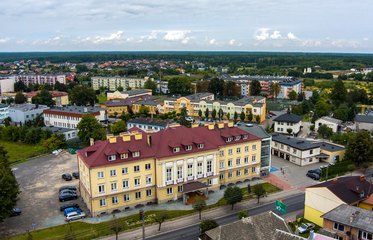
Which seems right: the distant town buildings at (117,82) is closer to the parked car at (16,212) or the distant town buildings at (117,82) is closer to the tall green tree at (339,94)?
the tall green tree at (339,94)

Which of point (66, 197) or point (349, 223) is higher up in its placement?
point (349, 223)

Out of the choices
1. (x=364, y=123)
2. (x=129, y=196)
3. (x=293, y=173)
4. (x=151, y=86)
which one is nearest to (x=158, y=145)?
(x=129, y=196)

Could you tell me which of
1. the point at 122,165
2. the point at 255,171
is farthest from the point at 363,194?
the point at 122,165

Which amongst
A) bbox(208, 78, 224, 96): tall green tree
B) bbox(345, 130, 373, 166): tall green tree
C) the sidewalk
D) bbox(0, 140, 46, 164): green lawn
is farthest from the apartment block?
bbox(208, 78, 224, 96): tall green tree

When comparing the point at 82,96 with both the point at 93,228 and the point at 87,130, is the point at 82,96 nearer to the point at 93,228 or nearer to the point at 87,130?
the point at 87,130

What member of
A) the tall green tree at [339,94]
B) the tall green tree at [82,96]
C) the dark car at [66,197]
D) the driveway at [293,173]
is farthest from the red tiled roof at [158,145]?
the tall green tree at [339,94]
